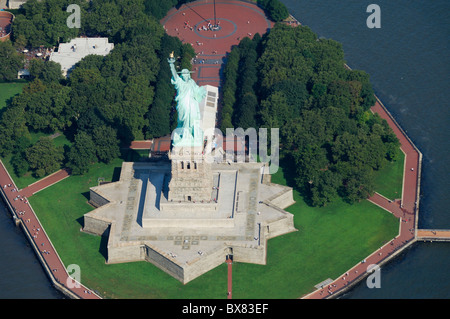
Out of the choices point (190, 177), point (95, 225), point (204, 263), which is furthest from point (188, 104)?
point (95, 225)

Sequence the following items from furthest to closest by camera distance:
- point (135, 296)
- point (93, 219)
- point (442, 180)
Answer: point (442, 180) < point (93, 219) < point (135, 296)

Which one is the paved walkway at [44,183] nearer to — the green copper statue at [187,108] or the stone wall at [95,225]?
the stone wall at [95,225]

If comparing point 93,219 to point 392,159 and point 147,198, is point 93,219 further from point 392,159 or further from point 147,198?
point 392,159

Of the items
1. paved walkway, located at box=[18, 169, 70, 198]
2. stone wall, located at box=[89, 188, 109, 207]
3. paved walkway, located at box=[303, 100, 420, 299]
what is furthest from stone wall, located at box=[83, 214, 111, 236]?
paved walkway, located at box=[303, 100, 420, 299]

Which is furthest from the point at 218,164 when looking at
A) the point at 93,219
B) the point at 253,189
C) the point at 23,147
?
the point at 23,147

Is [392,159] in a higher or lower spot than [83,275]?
higher

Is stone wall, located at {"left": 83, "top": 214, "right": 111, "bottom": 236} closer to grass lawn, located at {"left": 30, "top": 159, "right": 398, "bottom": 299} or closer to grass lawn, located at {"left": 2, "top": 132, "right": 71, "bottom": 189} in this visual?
grass lawn, located at {"left": 30, "top": 159, "right": 398, "bottom": 299}
